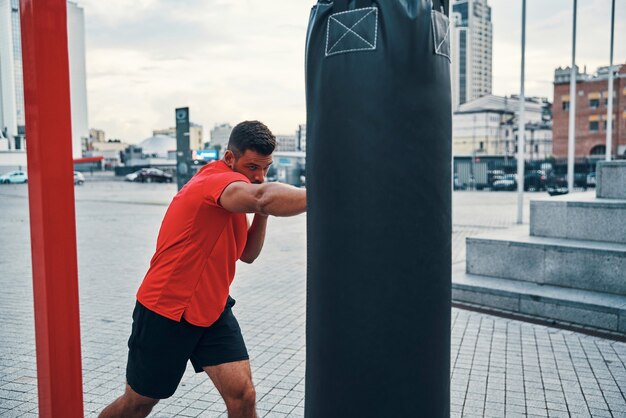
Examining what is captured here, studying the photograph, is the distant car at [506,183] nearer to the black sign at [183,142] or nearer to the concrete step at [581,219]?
the black sign at [183,142]

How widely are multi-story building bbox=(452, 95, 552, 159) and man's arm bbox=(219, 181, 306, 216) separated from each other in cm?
7880

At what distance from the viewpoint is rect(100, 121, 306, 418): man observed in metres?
2.72

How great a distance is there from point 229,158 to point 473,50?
172268 mm

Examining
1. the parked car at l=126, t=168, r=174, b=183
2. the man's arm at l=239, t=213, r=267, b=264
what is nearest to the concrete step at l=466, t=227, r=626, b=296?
the man's arm at l=239, t=213, r=267, b=264

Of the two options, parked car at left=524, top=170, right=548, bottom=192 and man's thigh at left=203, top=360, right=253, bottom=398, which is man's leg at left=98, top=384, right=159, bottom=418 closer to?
man's thigh at left=203, top=360, right=253, bottom=398

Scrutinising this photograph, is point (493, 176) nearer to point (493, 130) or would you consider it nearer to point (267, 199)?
point (267, 199)

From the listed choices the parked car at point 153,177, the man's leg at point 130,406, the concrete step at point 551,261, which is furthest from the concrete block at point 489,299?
the parked car at point 153,177

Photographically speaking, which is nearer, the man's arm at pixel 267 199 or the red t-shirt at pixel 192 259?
the man's arm at pixel 267 199

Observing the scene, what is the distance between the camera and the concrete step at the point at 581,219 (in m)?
6.71

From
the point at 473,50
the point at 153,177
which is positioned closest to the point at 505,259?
the point at 153,177

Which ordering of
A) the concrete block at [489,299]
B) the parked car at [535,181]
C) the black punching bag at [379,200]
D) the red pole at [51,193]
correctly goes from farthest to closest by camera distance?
the parked car at [535,181] < the concrete block at [489,299] < the red pole at [51,193] < the black punching bag at [379,200]

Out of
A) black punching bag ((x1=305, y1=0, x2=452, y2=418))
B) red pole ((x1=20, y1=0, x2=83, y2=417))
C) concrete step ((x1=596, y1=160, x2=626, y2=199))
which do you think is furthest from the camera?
concrete step ((x1=596, y1=160, x2=626, y2=199))

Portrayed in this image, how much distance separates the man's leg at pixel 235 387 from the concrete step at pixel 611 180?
19.9 feet

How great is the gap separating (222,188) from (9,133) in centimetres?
98
